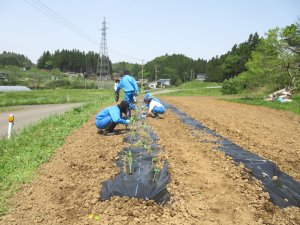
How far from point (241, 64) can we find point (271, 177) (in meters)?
61.1

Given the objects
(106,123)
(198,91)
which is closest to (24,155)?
(106,123)

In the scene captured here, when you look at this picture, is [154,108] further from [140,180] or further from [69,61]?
[69,61]

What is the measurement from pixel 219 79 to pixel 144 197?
233ft

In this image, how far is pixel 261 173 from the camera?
4.71m

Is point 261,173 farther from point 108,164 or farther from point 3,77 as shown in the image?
point 3,77

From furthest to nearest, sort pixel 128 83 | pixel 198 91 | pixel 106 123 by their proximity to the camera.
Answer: pixel 198 91 < pixel 128 83 < pixel 106 123

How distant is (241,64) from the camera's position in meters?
61.7

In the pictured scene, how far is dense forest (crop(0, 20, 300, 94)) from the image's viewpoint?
80.7ft

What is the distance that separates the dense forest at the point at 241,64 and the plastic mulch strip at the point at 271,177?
21.2 ft

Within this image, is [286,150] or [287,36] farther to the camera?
[287,36]

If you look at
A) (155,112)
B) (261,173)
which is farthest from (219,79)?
(261,173)

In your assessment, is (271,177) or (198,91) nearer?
(271,177)

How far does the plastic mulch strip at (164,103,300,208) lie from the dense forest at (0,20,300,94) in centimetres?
645

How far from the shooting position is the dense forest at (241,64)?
24.6 meters
